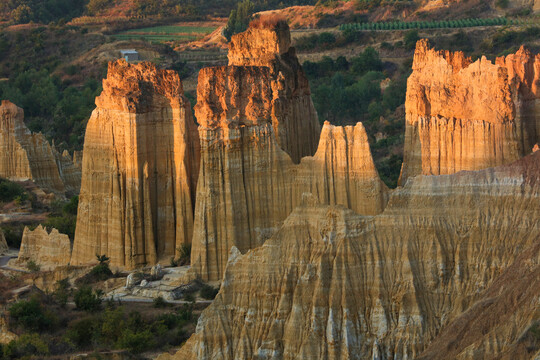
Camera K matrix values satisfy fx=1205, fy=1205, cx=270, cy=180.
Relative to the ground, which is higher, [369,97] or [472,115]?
[369,97]

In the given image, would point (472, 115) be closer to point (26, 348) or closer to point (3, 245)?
point (26, 348)

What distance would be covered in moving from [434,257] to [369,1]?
109057mm

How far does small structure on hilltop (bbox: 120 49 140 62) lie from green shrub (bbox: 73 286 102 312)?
249 feet

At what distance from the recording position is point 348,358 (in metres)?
34.1

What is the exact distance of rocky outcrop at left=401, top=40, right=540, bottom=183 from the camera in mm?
42000

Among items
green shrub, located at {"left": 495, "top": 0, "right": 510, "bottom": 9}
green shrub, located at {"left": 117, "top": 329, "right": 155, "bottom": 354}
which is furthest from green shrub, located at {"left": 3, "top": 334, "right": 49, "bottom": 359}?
green shrub, located at {"left": 495, "top": 0, "right": 510, "bottom": 9}

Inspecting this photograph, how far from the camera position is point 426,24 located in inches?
4909

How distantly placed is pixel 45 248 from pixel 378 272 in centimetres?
2172

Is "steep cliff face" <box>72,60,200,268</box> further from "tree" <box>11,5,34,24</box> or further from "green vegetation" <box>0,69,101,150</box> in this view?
"tree" <box>11,5,34,24</box>

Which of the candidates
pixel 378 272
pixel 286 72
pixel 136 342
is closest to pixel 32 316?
pixel 136 342

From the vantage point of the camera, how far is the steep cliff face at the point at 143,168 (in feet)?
158

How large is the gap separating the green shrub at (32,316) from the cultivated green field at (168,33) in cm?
9739

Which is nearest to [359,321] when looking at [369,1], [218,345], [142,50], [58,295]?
[218,345]

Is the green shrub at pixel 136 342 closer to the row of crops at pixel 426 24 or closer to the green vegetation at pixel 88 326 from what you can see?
the green vegetation at pixel 88 326
